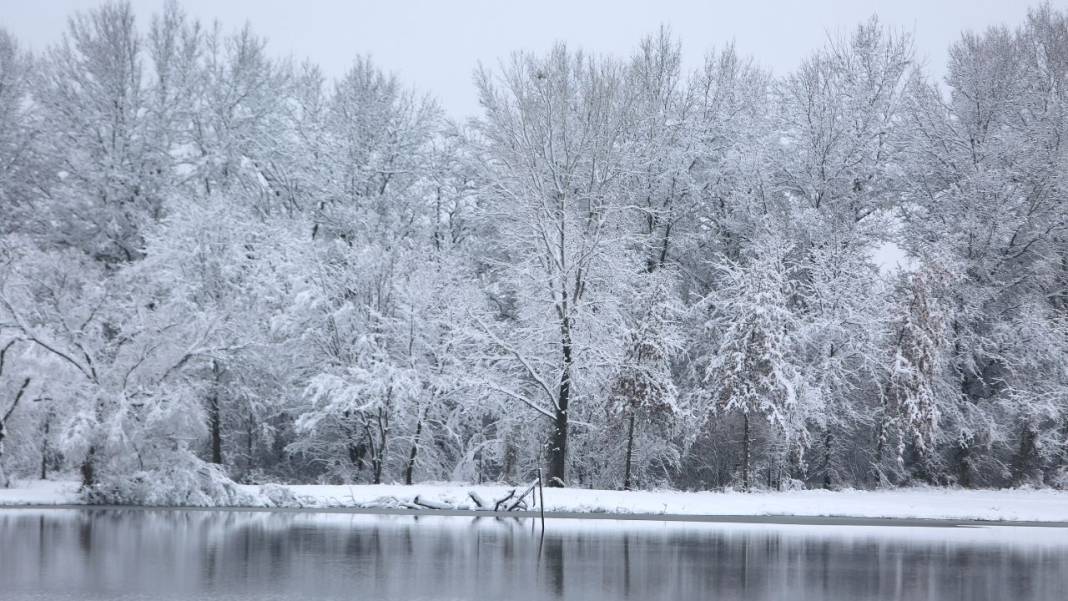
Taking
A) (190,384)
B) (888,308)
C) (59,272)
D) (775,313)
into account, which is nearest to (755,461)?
(775,313)

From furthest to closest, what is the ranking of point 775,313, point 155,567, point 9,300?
point 775,313 → point 9,300 → point 155,567

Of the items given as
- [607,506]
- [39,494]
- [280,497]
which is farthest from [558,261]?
[39,494]

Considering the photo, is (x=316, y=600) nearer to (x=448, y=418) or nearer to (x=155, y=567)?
(x=155, y=567)

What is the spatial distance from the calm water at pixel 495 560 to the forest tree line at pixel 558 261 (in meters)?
9.14

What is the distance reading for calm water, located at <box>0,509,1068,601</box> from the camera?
14453mm

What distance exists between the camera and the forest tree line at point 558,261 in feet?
114

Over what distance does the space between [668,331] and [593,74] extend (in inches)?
373

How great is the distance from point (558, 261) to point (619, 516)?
1050cm

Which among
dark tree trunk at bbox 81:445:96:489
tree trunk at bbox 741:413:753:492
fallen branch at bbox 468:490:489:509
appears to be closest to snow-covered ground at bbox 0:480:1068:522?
fallen branch at bbox 468:490:489:509

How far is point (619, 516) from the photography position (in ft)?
90.4

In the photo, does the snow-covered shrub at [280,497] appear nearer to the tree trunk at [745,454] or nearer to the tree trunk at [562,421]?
the tree trunk at [562,421]

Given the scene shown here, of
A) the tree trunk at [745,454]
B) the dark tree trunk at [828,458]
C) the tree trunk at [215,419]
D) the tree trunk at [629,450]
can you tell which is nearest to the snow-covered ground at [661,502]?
the tree trunk at [745,454]

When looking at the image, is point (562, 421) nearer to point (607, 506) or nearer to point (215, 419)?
point (607, 506)

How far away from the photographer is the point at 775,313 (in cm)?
3575
